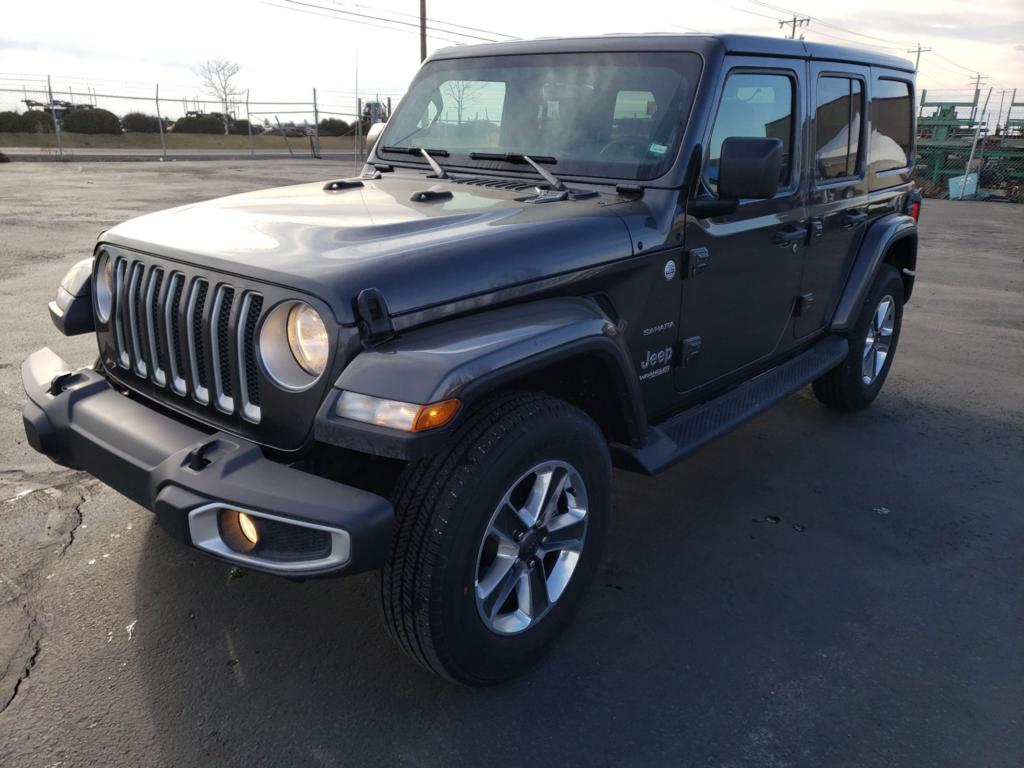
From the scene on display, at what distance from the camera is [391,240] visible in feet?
8.03

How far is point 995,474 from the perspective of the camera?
423 cm

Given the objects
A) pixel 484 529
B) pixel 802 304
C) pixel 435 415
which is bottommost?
pixel 484 529

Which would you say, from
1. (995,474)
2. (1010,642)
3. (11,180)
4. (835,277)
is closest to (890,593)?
(1010,642)

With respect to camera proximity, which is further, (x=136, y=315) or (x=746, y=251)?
(x=746, y=251)

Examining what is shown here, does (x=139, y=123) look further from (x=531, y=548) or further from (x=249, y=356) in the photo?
(x=531, y=548)

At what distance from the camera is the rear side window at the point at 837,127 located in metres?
3.90

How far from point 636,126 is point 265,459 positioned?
192 centimetres

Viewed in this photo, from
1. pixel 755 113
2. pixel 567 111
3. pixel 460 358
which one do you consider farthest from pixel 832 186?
pixel 460 358

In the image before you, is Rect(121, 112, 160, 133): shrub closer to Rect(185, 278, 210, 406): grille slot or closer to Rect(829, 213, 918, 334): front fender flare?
Rect(829, 213, 918, 334): front fender flare

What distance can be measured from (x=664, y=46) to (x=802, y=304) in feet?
4.92

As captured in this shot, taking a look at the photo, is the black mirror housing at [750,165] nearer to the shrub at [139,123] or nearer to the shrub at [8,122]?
the shrub at [8,122]

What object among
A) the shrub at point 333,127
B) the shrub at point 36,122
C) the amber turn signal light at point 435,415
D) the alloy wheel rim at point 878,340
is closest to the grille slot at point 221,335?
the amber turn signal light at point 435,415

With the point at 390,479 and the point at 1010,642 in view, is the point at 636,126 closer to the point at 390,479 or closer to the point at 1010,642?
the point at 390,479

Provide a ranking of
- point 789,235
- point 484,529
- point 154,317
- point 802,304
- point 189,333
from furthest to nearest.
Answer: point 802,304 → point 789,235 → point 154,317 → point 189,333 → point 484,529
